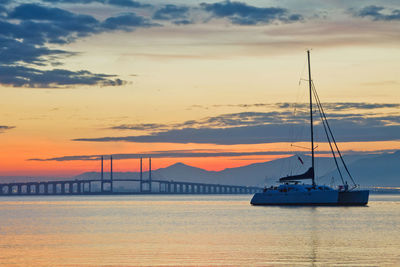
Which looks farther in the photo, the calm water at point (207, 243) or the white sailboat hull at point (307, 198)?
the white sailboat hull at point (307, 198)

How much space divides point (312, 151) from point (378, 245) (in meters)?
46.4

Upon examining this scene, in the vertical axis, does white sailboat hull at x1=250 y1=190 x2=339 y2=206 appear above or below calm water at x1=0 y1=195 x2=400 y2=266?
below

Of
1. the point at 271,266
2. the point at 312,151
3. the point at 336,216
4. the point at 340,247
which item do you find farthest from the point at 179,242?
the point at 312,151

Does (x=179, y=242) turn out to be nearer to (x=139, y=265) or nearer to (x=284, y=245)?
(x=284, y=245)

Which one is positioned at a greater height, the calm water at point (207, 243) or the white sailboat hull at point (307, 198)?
the calm water at point (207, 243)

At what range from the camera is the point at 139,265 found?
116 ft

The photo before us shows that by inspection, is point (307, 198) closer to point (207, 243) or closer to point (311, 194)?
point (311, 194)

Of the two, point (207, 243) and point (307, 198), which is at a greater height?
point (207, 243)

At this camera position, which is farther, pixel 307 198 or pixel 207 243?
pixel 307 198

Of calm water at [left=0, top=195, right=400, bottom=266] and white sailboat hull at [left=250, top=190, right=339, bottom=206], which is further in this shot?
white sailboat hull at [left=250, top=190, right=339, bottom=206]

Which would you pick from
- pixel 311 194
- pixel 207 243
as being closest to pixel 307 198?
pixel 311 194

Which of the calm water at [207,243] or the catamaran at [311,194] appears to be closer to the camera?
the calm water at [207,243]

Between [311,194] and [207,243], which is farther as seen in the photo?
[311,194]

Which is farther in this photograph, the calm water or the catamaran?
the catamaran
